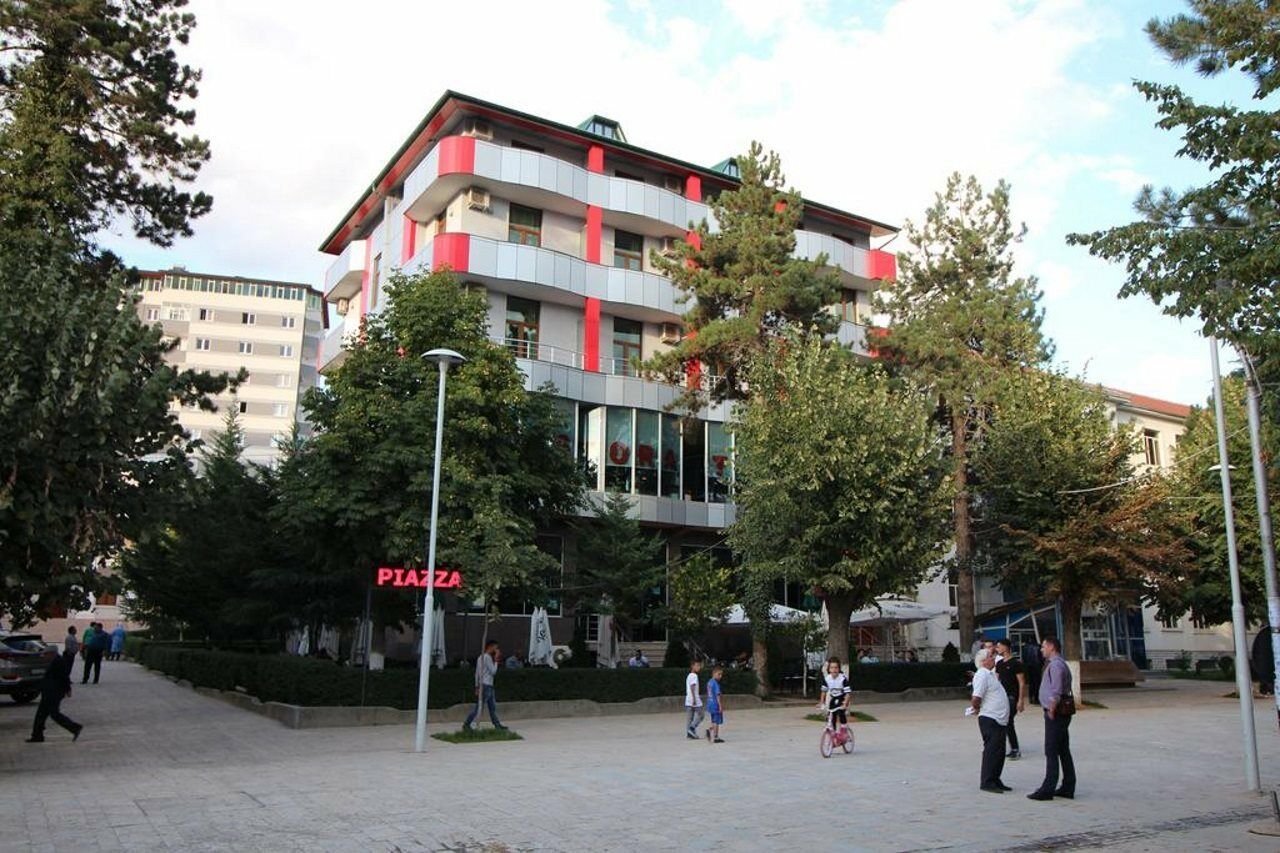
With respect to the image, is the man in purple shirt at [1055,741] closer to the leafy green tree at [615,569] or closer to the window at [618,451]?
the leafy green tree at [615,569]

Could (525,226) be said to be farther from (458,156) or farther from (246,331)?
(246,331)

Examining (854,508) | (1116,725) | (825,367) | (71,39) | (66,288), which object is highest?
(71,39)

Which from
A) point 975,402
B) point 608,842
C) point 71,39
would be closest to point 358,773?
point 608,842

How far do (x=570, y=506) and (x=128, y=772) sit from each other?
1302 centimetres

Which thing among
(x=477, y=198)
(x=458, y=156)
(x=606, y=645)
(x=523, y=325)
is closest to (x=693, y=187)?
(x=477, y=198)

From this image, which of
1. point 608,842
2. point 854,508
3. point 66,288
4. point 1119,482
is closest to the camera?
point 608,842

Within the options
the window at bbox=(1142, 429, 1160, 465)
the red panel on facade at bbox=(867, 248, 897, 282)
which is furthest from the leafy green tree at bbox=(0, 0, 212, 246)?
the window at bbox=(1142, 429, 1160, 465)

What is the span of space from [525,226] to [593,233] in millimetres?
2385

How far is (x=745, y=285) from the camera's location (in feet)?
92.6

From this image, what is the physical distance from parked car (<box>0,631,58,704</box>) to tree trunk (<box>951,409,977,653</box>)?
25043mm

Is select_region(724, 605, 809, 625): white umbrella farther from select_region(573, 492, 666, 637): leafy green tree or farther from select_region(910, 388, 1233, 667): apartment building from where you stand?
select_region(910, 388, 1233, 667): apartment building

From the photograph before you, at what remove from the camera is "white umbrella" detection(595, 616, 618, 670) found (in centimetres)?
3238

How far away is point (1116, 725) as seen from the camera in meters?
21.8

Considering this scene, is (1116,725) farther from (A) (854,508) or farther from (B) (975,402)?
(B) (975,402)
